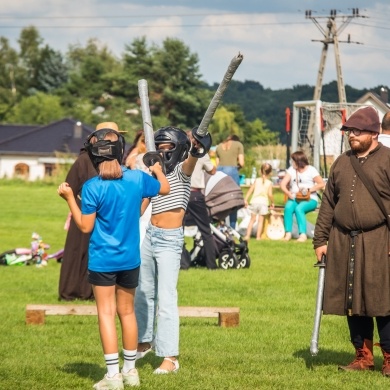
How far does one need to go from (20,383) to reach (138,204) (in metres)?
1.54

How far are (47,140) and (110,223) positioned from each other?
8779 cm

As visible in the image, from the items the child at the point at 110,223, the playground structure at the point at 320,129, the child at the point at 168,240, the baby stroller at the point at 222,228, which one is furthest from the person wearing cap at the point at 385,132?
the playground structure at the point at 320,129

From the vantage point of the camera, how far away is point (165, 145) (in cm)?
860

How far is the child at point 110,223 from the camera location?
7.69 metres

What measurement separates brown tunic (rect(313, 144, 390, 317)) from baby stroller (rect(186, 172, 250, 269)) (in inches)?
337

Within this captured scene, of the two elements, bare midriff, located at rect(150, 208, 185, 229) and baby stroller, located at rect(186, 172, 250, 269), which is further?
baby stroller, located at rect(186, 172, 250, 269)

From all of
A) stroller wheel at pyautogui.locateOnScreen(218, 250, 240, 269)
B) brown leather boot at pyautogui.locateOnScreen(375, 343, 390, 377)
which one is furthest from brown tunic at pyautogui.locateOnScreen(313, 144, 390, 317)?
stroller wheel at pyautogui.locateOnScreen(218, 250, 240, 269)

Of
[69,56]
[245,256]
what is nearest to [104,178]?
[245,256]

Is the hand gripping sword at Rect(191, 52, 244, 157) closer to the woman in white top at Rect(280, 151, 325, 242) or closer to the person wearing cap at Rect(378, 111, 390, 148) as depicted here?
the person wearing cap at Rect(378, 111, 390, 148)

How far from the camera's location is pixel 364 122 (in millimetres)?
8398

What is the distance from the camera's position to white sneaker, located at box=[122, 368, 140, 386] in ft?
26.0

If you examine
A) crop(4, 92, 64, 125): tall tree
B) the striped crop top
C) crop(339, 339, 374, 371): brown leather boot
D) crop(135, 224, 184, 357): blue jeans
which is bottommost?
crop(339, 339, 374, 371): brown leather boot

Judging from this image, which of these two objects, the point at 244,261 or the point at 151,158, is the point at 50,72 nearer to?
the point at 244,261

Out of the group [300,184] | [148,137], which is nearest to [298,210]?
[300,184]
